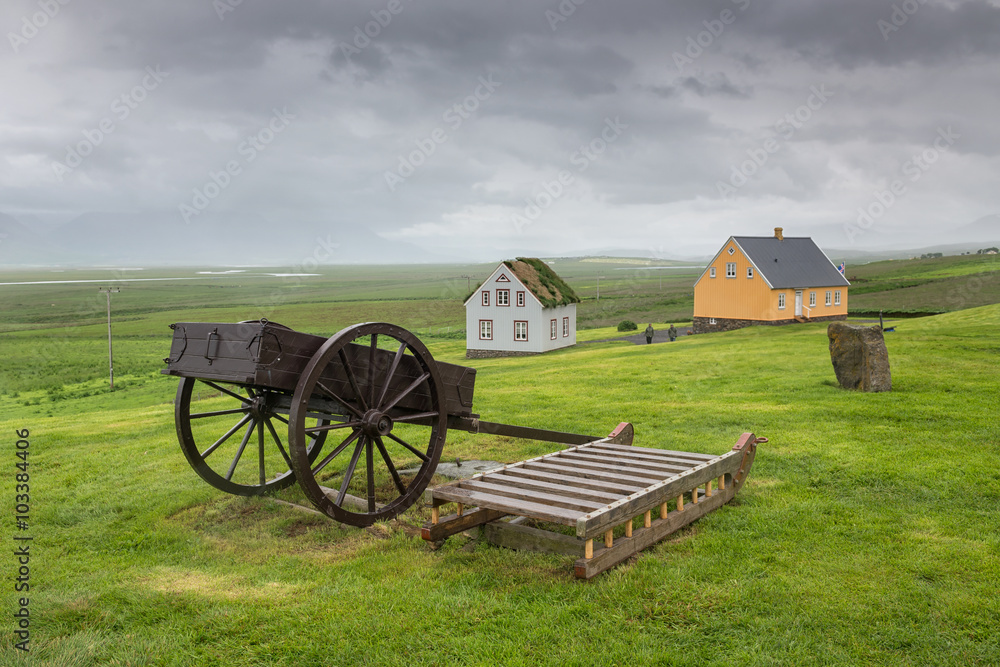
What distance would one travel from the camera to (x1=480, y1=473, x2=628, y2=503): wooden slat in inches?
259

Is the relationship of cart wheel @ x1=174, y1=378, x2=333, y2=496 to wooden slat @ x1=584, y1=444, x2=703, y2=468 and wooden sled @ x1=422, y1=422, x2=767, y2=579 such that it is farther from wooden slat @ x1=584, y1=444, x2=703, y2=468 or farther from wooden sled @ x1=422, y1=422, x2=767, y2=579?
wooden slat @ x1=584, y1=444, x2=703, y2=468

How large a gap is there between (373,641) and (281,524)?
127 inches

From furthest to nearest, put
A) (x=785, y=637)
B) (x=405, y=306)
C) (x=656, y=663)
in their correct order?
(x=405, y=306) < (x=785, y=637) < (x=656, y=663)

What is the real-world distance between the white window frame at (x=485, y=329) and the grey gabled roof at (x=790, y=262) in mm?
18862

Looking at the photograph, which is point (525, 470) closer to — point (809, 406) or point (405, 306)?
point (809, 406)

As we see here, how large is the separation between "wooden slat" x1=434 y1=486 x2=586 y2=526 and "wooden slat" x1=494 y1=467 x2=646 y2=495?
0.80 metres

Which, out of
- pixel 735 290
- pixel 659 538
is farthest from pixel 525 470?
pixel 735 290

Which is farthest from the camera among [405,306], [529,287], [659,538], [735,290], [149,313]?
[405,306]

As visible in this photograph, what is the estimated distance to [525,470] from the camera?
7.72m

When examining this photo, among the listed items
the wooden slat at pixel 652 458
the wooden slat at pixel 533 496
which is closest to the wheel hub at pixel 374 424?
the wooden slat at pixel 533 496

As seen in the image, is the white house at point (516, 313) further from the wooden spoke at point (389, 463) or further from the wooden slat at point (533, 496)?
the wooden slat at point (533, 496)

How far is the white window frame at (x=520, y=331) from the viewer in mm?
45812

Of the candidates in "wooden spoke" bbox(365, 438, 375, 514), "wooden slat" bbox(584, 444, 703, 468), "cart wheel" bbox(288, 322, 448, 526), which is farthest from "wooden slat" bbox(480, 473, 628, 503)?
"wooden slat" bbox(584, 444, 703, 468)

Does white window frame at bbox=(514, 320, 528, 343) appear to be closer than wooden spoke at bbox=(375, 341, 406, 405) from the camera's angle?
No
